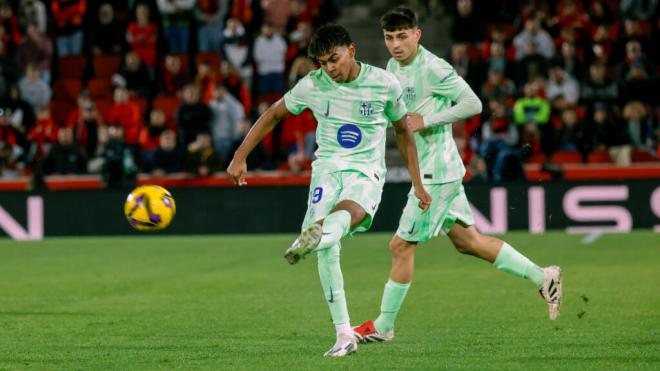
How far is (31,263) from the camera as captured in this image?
48.8ft

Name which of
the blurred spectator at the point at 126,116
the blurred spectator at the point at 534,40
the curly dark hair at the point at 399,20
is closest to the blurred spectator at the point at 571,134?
the blurred spectator at the point at 534,40

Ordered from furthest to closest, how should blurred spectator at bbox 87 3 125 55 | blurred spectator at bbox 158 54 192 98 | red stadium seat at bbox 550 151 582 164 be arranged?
blurred spectator at bbox 87 3 125 55 < blurred spectator at bbox 158 54 192 98 < red stadium seat at bbox 550 151 582 164

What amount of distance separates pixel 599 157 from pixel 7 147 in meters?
9.03

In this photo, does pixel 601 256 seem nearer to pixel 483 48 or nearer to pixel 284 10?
pixel 483 48

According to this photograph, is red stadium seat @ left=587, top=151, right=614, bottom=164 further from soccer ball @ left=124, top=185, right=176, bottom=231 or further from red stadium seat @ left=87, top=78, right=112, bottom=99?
soccer ball @ left=124, top=185, right=176, bottom=231

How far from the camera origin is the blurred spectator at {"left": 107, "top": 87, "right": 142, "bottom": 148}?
64.9ft

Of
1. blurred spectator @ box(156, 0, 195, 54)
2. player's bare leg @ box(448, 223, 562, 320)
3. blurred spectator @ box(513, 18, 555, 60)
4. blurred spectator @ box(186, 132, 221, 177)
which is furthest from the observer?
blurred spectator @ box(156, 0, 195, 54)

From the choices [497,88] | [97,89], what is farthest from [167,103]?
[497,88]

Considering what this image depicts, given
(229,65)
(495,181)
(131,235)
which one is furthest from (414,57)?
(229,65)

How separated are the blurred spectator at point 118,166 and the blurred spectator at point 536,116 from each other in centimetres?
563

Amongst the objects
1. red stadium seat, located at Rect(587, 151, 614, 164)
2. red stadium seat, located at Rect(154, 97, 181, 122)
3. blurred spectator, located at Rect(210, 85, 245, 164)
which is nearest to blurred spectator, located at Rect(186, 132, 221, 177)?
blurred spectator, located at Rect(210, 85, 245, 164)

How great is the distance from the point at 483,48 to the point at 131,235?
650 cm

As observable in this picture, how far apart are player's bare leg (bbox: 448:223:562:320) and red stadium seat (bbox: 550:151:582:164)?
10.5m

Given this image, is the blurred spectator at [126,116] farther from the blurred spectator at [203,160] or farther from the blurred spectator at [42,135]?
the blurred spectator at [203,160]
